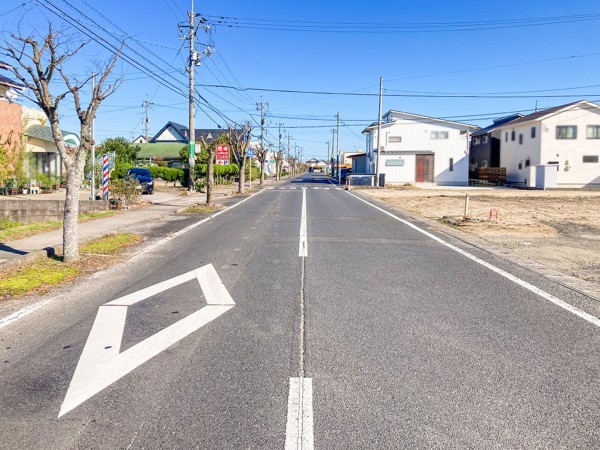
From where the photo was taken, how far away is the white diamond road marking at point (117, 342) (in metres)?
4.19

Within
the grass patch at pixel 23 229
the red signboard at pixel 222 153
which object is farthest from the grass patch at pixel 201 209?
the red signboard at pixel 222 153

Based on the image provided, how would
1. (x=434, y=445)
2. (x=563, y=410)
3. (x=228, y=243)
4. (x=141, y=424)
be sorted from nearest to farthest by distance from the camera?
(x=434, y=445) < (x=141, y=424) < (x=563, y=410) < (x=228, y=243)

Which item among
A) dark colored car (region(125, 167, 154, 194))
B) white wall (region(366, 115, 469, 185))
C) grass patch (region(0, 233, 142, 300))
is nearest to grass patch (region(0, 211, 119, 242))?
grass patch (region(0, 233, 142, 300))

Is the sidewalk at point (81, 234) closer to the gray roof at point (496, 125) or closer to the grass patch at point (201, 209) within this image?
the grass patch at point (201, 209)

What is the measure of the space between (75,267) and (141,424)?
627 cm

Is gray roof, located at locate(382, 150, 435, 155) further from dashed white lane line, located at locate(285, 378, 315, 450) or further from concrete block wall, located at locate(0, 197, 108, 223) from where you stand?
dashed white lane line, located at locate(285, 378, 315, 450)

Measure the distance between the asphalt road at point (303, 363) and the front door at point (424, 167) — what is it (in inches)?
1925

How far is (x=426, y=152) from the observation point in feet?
183

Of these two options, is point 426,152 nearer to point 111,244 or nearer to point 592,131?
point 592,131

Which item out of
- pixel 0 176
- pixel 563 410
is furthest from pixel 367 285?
pixel 0 176

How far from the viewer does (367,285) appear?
7770mm

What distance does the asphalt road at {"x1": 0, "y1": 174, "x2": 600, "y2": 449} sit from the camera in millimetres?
3459

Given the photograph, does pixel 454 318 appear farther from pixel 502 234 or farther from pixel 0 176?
pixel 0 176

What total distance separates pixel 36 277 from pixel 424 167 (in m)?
51.7
